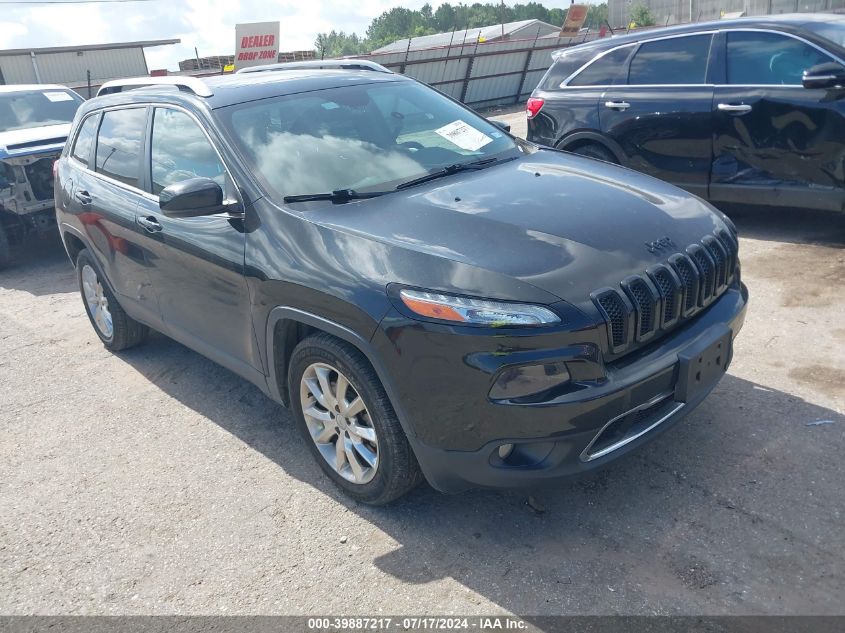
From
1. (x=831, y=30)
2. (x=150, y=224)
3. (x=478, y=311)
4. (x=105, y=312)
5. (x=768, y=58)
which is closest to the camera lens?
(x=478, y=311)

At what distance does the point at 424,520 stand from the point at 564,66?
5.49 metres

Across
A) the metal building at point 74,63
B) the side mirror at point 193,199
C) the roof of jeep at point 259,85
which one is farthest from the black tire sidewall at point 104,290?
the metal building at point 74,63

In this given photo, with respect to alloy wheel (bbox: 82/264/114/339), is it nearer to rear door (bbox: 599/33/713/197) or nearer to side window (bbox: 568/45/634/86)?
rear door (bbox: 599/33/713/197)

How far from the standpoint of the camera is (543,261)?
289 centimetres

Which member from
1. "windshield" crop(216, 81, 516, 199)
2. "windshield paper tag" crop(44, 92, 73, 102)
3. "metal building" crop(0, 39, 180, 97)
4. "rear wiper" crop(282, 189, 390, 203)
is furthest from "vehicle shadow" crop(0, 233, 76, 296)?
"metal building" crop(0, 39, 180, 97)

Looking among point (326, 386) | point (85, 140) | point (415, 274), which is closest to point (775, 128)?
point (415, 274)

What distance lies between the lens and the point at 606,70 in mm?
7121

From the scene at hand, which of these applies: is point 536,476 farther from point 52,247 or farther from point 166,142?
point 52,247

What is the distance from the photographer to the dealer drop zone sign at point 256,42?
2775cm

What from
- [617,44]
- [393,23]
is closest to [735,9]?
[617,44]

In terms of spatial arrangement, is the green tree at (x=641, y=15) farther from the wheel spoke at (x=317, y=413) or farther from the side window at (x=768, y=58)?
the wheel spoke at (x=317, y=413)

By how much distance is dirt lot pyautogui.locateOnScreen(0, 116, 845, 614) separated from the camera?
9.25ft

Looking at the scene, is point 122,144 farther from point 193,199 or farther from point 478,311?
point 478,311

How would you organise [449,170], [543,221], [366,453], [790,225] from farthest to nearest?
[790,225], [449,170], [366,453], [543,221]
